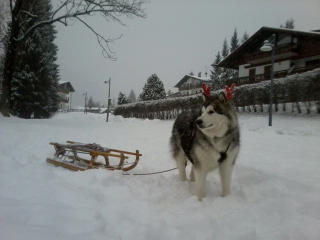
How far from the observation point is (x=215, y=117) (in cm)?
371

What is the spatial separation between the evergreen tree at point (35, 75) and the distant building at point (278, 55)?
64.8ft

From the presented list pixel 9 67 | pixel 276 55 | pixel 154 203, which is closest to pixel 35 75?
pixel 9 67

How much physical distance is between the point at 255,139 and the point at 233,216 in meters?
6.78

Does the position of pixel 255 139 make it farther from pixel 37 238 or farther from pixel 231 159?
pixel 37 238

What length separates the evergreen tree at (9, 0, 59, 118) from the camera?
2388 centimetres

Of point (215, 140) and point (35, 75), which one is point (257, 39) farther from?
point (215, 140)

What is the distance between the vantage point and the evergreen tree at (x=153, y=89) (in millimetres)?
39969

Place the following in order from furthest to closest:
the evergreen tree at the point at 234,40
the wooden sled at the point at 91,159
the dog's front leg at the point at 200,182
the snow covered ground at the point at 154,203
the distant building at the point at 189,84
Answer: the evergreen tree at the point at 234,40 → the distant building at the point at 189,84 → the wooden sled at the point at 91,159 → the dog's front leg at the point at 200,182 → the snow covered ground at the point at 154,203

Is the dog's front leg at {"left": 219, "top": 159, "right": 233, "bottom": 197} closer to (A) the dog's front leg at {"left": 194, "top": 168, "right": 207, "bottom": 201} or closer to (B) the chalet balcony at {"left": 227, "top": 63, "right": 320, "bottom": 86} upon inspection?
(A) the dog's front leg at {"left": 194, "top": 168, "right": 207, "bottom": 201}

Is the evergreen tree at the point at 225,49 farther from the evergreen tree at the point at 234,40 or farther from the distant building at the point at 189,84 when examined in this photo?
the distant building at the point at 189,84

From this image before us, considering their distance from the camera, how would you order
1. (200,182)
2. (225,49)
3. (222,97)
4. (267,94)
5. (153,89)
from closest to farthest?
(222,97)
(200,182)
(267,94)
(153,89)
(225,49)

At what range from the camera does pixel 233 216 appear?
10.8 ft

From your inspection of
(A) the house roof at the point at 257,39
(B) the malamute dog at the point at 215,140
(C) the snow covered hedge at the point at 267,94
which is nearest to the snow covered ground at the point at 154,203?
(B) the malamute dog at the point at 215,140

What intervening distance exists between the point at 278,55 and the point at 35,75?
24615 millimetres
